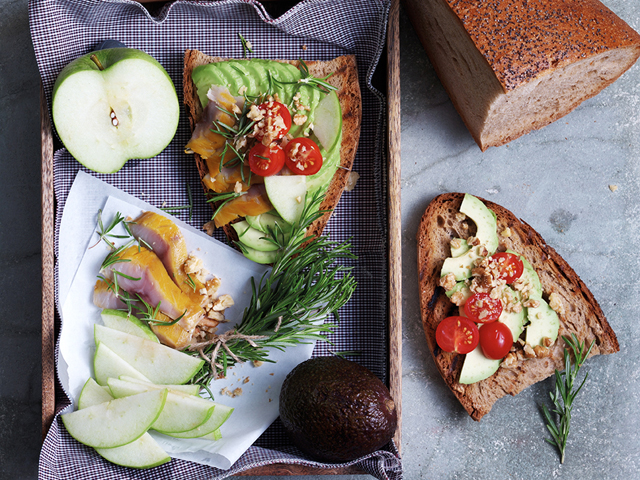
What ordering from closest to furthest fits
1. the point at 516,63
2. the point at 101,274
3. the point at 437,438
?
the point at 516,63 → the point at 101,274 → the point at 437,438

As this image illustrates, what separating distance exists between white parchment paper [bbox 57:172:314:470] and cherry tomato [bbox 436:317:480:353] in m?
0.57

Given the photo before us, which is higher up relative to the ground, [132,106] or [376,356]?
[132,106]

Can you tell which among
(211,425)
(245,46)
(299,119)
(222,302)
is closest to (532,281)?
(299,119)

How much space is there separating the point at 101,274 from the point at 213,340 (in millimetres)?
541

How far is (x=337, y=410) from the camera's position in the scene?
1.60 meters

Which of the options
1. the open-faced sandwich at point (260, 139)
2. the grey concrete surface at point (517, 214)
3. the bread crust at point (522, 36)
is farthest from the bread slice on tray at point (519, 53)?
the open-faced sandwich at point (260, 139)

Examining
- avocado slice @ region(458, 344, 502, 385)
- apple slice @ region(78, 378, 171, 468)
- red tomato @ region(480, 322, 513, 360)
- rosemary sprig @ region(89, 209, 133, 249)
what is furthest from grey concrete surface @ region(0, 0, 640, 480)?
apple slice @ region(78, 378, 171, 468)

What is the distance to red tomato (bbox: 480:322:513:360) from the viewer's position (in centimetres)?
192

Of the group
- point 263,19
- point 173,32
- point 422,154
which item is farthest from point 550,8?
point 173,32

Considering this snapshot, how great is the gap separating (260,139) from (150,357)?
37.4 inches

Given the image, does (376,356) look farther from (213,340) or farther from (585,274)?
(585,274)

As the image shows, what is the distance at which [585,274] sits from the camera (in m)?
2.16

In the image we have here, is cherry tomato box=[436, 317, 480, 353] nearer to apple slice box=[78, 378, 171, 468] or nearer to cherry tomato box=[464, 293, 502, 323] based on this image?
cherry tomato box=[464, 293, 502, 323]

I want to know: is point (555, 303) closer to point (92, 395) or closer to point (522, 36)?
point (522, 36)
